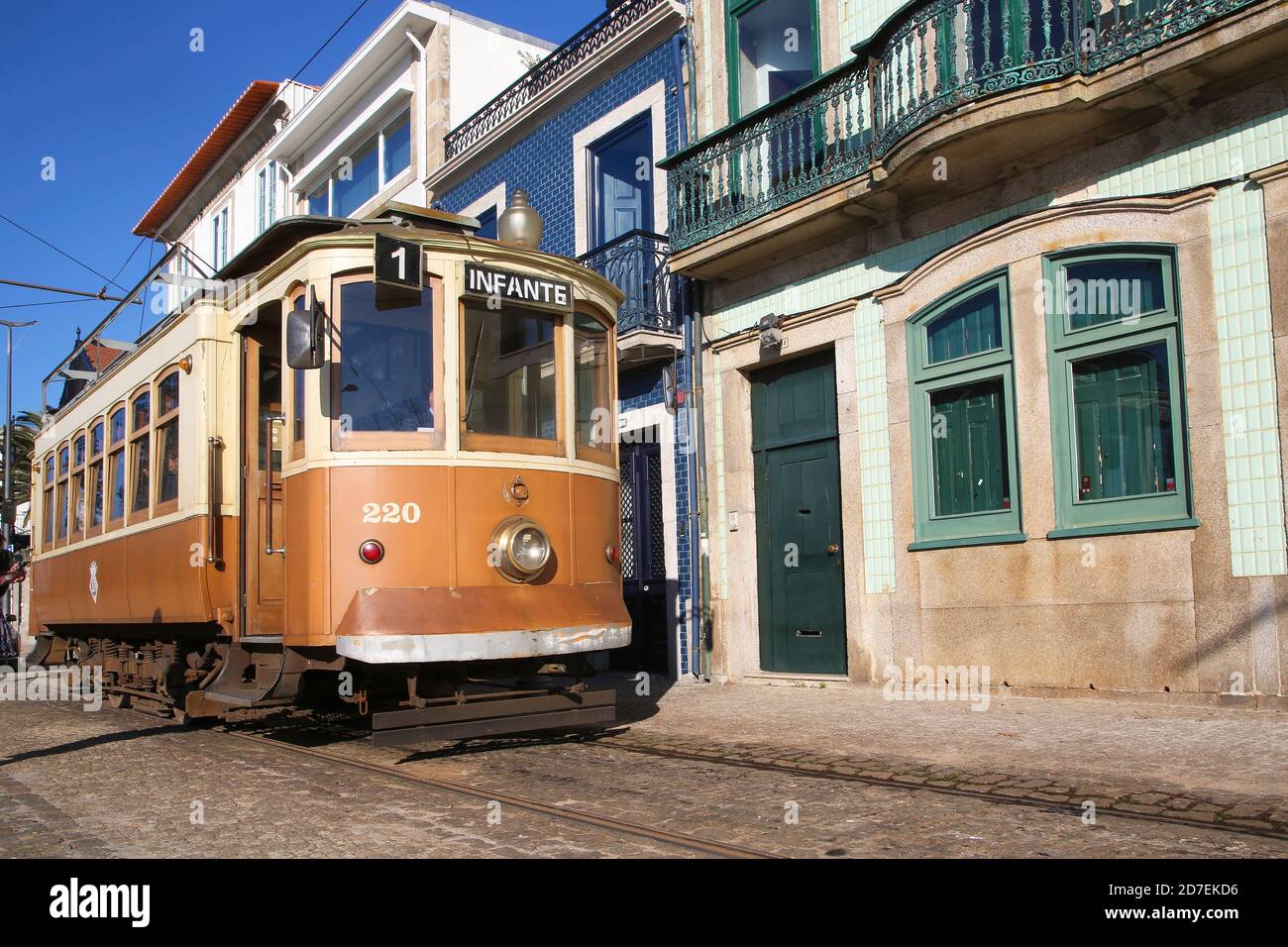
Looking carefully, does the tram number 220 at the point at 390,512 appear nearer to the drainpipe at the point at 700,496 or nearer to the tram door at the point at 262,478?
the tram door at the point at 262,478

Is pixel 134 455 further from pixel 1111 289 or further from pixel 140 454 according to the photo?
pixel 1111 289

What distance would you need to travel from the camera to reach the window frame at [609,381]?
8.08 m

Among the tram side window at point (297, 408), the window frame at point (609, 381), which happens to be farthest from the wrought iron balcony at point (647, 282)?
the tram side window at point (297, 408)

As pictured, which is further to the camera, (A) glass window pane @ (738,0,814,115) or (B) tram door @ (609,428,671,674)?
(B) tram door @ (609,428,671,674)

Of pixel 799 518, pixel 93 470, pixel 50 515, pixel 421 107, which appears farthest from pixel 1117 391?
pixel 421 107

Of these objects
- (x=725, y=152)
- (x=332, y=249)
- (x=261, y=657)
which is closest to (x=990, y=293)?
(x=725, y=152)

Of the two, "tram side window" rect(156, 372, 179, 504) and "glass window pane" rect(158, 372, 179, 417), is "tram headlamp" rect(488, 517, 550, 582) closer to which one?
"tram side window" rect(156, 372, 179, 504)

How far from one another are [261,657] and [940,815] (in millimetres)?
4847

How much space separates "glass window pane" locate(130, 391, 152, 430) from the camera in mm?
10078

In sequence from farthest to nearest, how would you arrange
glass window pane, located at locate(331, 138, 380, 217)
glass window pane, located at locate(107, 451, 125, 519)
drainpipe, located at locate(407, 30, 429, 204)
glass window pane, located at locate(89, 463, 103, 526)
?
glass window pane, located at locate(331, 138, 380, 217) < drainpipe, located at locate(407, 30, 429, 204) < glass window pane, located at locate(89, 463, 103, 526) < glass window pane, located at locate(107, 451, 125, 519)

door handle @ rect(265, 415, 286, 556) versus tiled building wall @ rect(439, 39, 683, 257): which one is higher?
tiled building wall @ rect(439, 39, 683, 257)

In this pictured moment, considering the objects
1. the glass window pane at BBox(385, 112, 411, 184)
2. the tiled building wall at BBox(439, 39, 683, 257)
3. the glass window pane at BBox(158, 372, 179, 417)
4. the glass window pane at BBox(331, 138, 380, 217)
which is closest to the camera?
the glass window pane at BBox(158, 372, 179, 417)

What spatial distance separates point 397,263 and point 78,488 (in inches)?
282

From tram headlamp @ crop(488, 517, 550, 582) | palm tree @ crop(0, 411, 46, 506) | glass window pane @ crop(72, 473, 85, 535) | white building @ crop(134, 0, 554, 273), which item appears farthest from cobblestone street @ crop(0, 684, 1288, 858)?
palm tree @ crop(0, 411, 46, 506)
